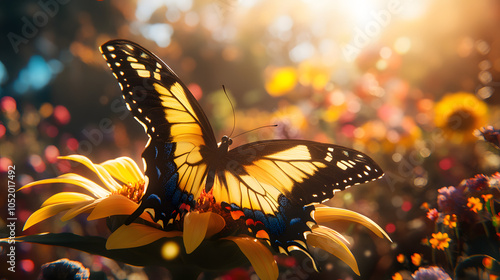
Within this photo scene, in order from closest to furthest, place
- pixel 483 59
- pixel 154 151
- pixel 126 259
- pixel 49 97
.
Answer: pixel 126 259 < pixel 154 151 < pixel 483 59 < pixel 49 97

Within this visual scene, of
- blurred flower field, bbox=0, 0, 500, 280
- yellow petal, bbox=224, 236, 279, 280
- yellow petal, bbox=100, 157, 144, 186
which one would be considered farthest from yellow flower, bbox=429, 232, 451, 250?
yellow petal, bbox=100, 157, 144, 186

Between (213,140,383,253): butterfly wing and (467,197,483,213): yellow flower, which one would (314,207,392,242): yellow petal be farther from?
(467,197,483,213): yellow flower

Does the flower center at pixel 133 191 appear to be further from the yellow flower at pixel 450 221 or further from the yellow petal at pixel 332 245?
the yellow flower at pixel 450 221

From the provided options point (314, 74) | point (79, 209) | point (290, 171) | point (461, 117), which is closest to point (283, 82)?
point (314, 74)

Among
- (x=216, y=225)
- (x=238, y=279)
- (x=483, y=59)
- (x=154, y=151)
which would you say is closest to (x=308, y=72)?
(x=483, y=59)

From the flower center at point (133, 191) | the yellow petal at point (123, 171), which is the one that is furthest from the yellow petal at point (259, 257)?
the yellow petal at point (123, 171)

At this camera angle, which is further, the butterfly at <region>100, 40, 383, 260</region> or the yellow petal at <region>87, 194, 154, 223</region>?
the butterfly at <region>100, 40, 383, 260</region>

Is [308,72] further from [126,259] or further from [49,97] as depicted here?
[49,97]
